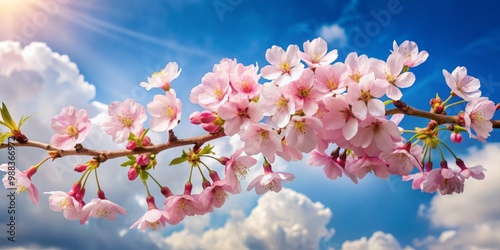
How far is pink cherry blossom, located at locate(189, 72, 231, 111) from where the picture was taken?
7.82ft

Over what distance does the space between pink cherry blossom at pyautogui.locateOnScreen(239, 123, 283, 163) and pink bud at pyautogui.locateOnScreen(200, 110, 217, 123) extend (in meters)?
0.20

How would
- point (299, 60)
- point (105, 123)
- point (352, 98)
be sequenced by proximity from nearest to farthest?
1. point (352, 98)
2. point (299, 60)
3. point (105, 123)

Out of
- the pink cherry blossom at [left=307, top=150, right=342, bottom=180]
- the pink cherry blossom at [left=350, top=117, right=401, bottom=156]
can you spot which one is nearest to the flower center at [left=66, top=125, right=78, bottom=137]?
the pink cherry blossom at [left=307, top=150, right=342, bottom=180]

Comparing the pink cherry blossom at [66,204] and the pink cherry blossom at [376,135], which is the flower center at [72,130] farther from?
the pink cherry blossom at [376,135]

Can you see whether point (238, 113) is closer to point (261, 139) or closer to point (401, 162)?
point (261, 139)

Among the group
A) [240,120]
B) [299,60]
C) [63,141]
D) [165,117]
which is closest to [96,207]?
[63,141]

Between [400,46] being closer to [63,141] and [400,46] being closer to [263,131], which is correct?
[263,131]

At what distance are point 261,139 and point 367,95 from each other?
533mm

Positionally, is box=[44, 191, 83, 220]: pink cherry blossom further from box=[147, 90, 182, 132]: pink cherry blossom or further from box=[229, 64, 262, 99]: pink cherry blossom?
box=[229, 64, 262, 99]: pink cherry blossom

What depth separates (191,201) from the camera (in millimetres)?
2738

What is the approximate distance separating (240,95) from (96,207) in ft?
3.59

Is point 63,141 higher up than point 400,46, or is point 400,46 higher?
point 400,46

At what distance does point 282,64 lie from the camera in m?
2.44

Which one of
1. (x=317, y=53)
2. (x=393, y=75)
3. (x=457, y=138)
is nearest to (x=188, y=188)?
(x=317, y=53)
